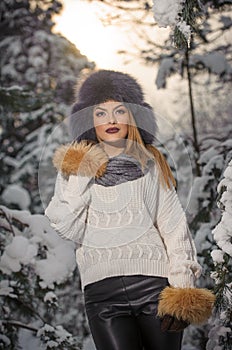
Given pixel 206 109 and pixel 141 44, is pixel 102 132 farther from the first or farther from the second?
pixel 206 109

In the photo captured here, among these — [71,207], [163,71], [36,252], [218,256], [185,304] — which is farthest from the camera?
[163,71]

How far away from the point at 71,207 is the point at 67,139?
2.16 metres

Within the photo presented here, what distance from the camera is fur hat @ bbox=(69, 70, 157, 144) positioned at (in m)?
2.42

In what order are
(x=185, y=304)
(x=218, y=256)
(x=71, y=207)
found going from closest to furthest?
(x=185, y=304), (x=71, y=207), (x=218, y=256)

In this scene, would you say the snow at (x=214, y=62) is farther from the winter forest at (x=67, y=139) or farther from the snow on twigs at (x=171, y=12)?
the snow on twigs at (x=171, y=12)

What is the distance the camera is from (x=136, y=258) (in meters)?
2.22

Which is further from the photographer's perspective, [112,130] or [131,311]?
[112,130]

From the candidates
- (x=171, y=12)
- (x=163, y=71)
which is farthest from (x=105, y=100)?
(x=163, y=71)

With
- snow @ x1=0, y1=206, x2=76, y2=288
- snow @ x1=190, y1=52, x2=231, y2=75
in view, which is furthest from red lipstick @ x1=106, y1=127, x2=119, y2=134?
snow @ x1=190, y1=52, x2=231, y2=75

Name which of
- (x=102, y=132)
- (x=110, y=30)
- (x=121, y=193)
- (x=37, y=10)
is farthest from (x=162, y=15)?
(x=37, y=10)

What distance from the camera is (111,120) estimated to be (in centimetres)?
239

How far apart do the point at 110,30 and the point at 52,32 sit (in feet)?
5.18

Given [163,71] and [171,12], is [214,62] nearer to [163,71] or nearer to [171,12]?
[163,71]

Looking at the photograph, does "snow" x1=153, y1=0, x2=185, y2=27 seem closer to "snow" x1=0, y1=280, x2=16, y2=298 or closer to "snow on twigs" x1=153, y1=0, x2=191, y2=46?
"snow on twigs" x1=153, y1=0, x2=191, y2=46
